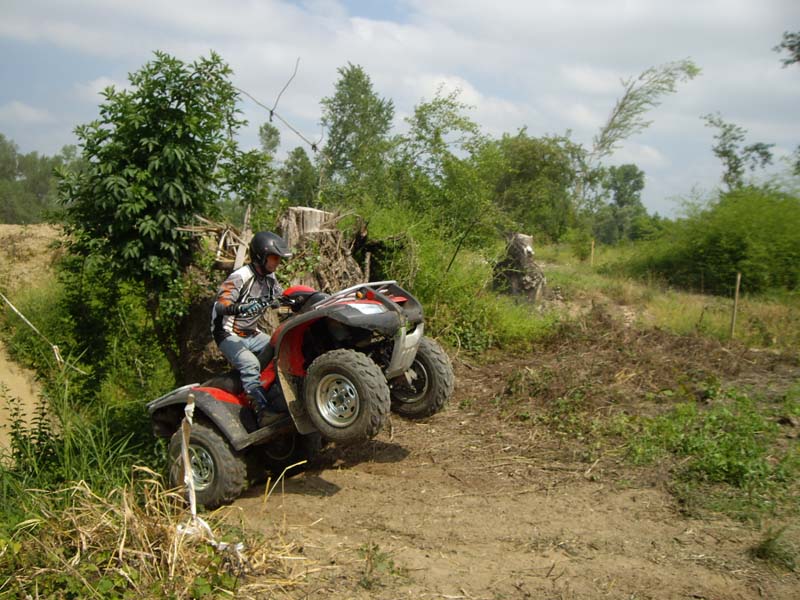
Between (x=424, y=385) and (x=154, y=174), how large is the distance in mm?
4070

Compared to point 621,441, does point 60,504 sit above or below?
below

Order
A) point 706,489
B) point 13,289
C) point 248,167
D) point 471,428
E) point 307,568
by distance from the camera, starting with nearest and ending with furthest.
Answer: point 307,568, point 706,489, point 471,428, point 248,167, point 13,289

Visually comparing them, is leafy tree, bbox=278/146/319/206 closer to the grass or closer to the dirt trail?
the grass

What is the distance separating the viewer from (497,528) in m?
5.09

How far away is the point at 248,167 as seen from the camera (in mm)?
8273

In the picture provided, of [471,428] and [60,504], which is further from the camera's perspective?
[471,428]

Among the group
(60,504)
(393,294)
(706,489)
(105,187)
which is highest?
(105,187)

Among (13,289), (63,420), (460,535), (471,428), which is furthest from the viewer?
(13,289)

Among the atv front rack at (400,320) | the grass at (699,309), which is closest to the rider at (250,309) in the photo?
the atv front rack at (400,320)

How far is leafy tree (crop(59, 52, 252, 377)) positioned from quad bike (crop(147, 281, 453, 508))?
2.39 m

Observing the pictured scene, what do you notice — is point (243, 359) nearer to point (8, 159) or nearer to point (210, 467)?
point (210, 467)

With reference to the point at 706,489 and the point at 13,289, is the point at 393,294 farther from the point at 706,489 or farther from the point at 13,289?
the point at 13,289

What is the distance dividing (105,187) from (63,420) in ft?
9.37

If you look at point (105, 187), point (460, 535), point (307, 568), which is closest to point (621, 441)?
point (460, 535)
